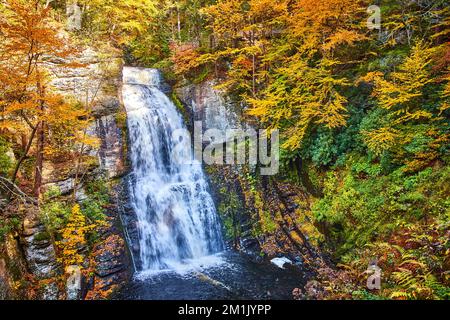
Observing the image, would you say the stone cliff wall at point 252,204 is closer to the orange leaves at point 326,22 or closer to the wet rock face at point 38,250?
the orange leaves at point 326,22

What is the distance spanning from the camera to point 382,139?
27.7 feet

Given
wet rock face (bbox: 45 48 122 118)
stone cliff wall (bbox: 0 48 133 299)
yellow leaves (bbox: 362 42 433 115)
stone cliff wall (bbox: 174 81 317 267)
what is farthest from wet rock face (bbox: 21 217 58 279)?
yellow leaves (bbox: 362 42 433 115)

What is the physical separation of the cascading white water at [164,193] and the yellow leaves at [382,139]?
677cm

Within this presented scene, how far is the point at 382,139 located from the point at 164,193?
27.2 ft

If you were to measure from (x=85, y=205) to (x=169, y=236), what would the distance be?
3.32 metres

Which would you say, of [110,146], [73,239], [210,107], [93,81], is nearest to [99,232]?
[73,239]

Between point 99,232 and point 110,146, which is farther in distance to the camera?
point 110,146

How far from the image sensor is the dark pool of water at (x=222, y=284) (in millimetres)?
8539

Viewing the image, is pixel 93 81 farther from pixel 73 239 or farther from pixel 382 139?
pixel 382 139

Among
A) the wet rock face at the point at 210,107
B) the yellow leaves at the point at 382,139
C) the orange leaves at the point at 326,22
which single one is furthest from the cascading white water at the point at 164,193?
the orange leaves at the point at 326,22

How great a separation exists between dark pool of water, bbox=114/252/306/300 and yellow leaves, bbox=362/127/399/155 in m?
4.54
